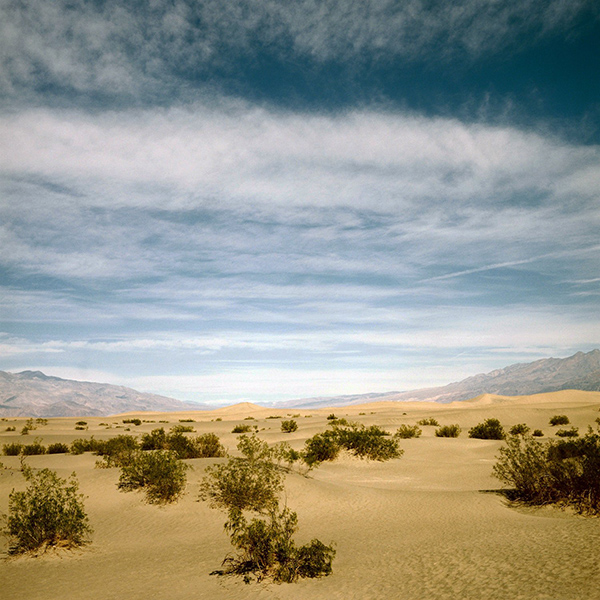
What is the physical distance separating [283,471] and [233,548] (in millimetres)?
5729

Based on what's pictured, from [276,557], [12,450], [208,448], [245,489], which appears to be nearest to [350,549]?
[276,557]

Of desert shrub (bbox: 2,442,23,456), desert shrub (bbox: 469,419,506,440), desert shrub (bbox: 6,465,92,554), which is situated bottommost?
desert shrub (bbox: 469,419,506,440)

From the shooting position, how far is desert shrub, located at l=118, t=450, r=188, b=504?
1112 centimetres

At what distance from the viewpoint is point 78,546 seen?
8391 mm

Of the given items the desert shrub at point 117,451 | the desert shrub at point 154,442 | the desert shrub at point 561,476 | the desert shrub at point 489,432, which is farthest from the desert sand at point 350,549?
the desert shrub at point 489,432

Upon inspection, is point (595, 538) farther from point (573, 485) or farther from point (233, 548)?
point (233, 548)

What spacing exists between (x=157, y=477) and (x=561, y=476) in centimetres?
982

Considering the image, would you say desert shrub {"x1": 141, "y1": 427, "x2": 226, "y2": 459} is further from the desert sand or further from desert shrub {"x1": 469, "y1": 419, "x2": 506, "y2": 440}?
desert shrub {"x1": 469, "y1": 419, "x2": 506, "y2": 440}

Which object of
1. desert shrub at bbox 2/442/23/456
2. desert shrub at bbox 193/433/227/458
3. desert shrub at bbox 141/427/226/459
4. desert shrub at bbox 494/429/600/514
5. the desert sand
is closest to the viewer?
the desert sand

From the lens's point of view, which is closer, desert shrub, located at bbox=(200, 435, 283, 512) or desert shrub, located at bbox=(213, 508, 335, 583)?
desert shrub, located at bbox=(213, 508, 335, 583)

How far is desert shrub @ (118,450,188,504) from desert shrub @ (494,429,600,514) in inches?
336

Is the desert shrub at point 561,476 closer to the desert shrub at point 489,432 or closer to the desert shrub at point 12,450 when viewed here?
the desert shrub at point 489,432

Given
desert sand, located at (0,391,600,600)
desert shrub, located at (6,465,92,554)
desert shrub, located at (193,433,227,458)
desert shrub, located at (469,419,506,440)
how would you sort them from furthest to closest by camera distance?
desert shrub, located at (469,419,506,440) → desert shrub, located at (193,433,227,458) → desert shrub, located at (6,465,92,554) → desert sand, located at (0,391,600,600)

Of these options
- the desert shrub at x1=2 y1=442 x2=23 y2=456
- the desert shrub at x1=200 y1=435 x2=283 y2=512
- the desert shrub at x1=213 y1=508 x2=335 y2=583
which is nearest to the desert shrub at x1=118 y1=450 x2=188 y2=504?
the desert shrub at x1=200 y1=435 x2=283 y2=512
